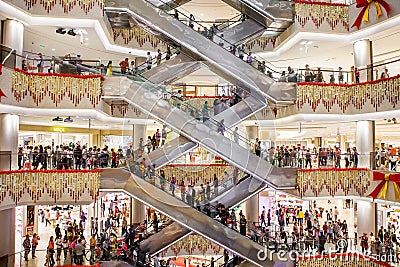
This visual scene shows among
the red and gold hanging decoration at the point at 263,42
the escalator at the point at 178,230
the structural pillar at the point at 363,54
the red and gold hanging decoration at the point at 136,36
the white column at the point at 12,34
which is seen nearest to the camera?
the white column at the point at 12,34

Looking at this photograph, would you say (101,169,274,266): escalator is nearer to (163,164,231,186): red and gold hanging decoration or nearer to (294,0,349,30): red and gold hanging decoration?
(163,164,231,186): red and gold hanging decoration

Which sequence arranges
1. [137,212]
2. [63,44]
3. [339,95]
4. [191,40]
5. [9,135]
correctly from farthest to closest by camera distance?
[137,212] < [63,44] < [339,95] < [191,40] < [9,135]

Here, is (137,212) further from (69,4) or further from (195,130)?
(69,4)

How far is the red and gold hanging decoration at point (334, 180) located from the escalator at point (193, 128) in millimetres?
2291

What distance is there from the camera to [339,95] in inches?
716

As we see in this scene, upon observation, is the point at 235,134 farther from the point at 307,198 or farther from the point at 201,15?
the point at 201,15

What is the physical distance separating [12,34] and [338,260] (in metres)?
16.4

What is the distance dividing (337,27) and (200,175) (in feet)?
33.9

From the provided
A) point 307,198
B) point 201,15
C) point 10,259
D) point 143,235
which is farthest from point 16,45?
point 307,198

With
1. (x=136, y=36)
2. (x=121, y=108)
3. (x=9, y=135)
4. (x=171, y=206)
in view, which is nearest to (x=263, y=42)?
(x=136, y=36)

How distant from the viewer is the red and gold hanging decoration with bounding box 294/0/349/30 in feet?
60.2

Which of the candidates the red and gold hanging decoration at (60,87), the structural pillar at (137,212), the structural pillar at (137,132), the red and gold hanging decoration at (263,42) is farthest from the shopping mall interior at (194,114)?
the structural pillar at (137,212)

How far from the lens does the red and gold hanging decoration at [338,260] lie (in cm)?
1764

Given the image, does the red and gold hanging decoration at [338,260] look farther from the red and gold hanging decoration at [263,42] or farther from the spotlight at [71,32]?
the spotlight at [71,32]
